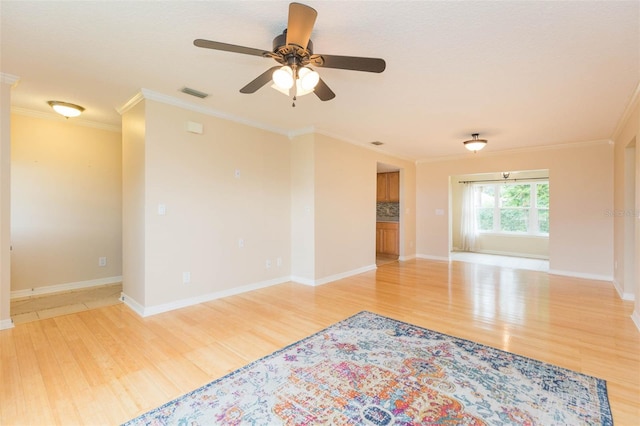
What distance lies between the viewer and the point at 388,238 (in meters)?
7.54

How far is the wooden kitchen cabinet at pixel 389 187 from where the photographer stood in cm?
734

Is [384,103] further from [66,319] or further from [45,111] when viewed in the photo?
[45,111]

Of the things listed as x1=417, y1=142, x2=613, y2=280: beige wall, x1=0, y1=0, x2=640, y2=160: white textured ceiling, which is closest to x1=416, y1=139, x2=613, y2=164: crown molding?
x1=417, y1=142, x2=613, y2=280: beige wall

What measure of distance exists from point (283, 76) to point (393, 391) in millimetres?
2376

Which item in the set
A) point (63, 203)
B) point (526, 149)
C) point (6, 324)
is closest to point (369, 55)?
point (6, 324)

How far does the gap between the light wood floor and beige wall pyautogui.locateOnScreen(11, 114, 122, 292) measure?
4.84 ft

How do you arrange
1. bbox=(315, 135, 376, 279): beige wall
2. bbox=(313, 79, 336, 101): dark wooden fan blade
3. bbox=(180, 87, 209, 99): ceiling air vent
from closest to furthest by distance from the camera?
bbox=(313, 79, 336, 101): dark wooden fan blade, bbox=(180, 87, 209, 99): ceiling air vent, bbox=(315, 135, 376, 279): beige wall

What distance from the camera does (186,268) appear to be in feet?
12.1

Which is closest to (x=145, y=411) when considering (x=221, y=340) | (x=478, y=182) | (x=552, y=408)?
(x=221, y=340)

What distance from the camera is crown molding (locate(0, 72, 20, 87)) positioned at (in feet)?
9.41

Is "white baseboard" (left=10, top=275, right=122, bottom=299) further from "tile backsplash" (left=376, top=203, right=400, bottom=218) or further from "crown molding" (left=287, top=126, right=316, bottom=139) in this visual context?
"tile backsplash" (left=376, top=203, right=400, bottom=218)

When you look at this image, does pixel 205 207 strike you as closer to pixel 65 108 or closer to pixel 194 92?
pixel 194 92

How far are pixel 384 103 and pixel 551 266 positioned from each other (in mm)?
4950

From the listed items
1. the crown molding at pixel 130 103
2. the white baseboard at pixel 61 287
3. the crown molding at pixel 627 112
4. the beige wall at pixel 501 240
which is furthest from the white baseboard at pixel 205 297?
the beige wall at pixel 501 240
